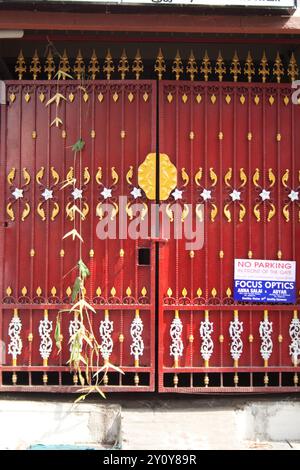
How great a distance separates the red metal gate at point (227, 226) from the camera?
4070 mm

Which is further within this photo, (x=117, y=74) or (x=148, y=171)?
(x=117, y=74)

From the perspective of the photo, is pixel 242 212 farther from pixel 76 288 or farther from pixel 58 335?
pixel 58 335

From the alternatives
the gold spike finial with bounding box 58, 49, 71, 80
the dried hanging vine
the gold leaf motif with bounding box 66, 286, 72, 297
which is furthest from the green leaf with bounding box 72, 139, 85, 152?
the gold leaf motif with bounding box 66, 286, 72, 297

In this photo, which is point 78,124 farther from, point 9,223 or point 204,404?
point 204,404

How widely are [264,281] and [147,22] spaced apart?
2.14m

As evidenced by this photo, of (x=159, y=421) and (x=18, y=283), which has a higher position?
→ (x=18, y=283)

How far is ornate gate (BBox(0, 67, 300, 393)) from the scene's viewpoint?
4.07 meters

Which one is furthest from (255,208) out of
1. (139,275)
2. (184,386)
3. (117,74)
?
(117,74)

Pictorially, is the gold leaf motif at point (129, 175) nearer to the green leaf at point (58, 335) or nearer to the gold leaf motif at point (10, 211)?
the gold leaf motif at point (10, 211)

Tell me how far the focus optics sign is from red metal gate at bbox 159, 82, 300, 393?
0.06 meters

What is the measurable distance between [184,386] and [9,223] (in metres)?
1.95

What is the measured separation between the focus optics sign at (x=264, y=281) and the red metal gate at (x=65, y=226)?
0.70 meters

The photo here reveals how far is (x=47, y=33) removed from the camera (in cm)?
403

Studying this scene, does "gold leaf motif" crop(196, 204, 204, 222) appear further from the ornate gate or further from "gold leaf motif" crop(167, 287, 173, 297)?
"gold leaf motif" crop(167, 287, 173, 297)
